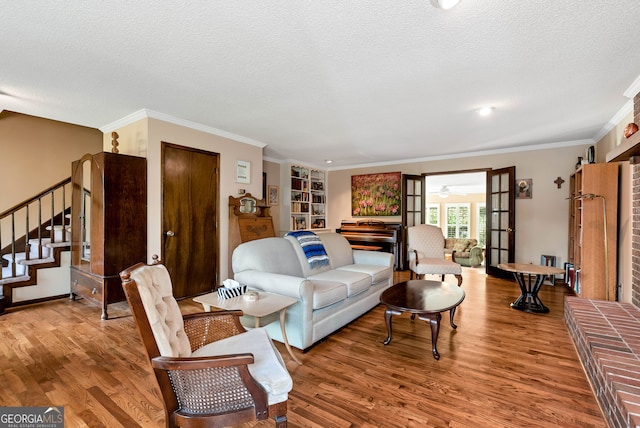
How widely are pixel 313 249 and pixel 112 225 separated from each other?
2232 mm

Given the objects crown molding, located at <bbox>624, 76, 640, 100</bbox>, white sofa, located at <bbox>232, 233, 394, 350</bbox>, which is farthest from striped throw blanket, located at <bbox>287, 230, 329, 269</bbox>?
crown molding, located at <bbox>624, 76, 640, 100</bbox>

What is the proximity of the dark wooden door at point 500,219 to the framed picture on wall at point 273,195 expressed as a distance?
4152 millimetres

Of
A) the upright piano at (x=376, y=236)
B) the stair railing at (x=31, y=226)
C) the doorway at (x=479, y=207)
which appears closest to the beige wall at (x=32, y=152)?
the stair railing at (x=31, y=226)

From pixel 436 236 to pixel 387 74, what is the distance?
320 cm

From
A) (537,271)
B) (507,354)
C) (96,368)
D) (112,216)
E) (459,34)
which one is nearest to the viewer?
(459,34)

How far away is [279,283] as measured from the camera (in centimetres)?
252

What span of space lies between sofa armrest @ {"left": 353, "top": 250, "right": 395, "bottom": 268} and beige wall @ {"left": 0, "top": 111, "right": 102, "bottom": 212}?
16.1ft

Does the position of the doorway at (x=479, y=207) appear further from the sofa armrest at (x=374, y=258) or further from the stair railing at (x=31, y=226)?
the stair railing at (x=31, y=226)

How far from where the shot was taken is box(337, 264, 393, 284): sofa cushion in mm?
3467

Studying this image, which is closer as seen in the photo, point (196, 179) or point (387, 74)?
point (387, 74)

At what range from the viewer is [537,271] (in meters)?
3.45

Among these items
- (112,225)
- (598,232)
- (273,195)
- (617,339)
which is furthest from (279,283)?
(273,195)

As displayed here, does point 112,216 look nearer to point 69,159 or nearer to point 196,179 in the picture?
point 196,179

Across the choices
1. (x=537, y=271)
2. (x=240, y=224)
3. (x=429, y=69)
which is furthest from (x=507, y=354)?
(x=240, y=224)
